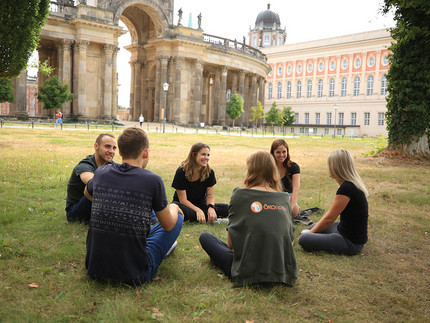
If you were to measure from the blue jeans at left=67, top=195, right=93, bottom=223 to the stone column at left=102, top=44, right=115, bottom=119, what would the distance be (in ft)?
124

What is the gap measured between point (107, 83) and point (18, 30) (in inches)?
1166

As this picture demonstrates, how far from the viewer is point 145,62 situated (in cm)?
5138

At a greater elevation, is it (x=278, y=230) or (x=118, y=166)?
(x=118, y=166)

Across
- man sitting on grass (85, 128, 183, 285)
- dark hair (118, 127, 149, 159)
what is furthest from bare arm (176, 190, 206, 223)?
dark hair (118, 127, 149, 159)

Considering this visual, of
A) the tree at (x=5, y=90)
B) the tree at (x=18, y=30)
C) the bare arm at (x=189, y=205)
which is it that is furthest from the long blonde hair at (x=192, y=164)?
the tree at (x=5, y=90)

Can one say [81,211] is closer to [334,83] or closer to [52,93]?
[52,93]

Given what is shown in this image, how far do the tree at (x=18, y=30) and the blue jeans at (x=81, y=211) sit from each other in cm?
914

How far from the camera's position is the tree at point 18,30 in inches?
476

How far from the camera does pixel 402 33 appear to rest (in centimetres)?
1511

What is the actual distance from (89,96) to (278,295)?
4150cm

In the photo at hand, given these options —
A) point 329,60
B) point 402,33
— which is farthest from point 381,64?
point 402,33

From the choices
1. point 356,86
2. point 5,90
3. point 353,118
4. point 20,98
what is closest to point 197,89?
point 20,98

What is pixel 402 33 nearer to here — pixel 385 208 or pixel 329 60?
pixel 385 208

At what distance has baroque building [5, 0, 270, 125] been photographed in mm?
39688
